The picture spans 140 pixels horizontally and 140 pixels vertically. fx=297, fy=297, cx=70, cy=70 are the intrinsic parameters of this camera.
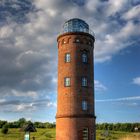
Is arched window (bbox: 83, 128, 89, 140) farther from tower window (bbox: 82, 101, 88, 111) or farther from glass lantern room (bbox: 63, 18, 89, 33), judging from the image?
glass lantern room (bbox: 63, 18, 89, 33)

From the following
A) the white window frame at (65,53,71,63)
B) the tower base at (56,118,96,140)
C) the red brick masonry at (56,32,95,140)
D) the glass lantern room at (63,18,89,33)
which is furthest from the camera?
the glass lantern room at (63,18,89,33)

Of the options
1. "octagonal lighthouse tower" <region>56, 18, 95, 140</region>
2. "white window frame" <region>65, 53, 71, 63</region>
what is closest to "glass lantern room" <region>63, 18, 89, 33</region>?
"octagonal lighthouse tower" <region>56, 18, 95, 140</region>

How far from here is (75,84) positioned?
30.3 meters

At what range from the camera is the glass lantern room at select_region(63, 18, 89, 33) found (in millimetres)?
32022

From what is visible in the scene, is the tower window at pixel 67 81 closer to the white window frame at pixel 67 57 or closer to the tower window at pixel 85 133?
the white window frame at pixel 67 57

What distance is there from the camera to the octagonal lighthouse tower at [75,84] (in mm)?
29594

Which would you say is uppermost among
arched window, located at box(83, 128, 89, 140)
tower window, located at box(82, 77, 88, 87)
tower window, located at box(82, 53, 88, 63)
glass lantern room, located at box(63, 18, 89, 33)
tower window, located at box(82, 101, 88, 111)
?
glass lantern room, located at box(63, 18, 89, 33)

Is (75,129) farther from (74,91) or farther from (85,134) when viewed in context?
(74,91)

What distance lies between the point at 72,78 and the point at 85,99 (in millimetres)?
2530

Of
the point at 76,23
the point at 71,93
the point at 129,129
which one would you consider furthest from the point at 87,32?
the point at 129,129

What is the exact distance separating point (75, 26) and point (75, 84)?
6422 mm

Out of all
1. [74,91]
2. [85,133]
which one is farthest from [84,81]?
[85,133]

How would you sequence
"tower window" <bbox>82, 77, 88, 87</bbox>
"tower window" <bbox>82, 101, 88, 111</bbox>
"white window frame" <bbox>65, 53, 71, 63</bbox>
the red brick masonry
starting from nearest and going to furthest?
the red brick masonry → "tower window" <bbox>82, 101, 88, 111</bbox> → "tower window" <bbox>82, 77, 88, 87</bbox> → "white window frame" <bbox>65, 53, 71, 63</bbox>

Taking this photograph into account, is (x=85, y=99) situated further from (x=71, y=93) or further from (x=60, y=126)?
(x=60, y=126)
